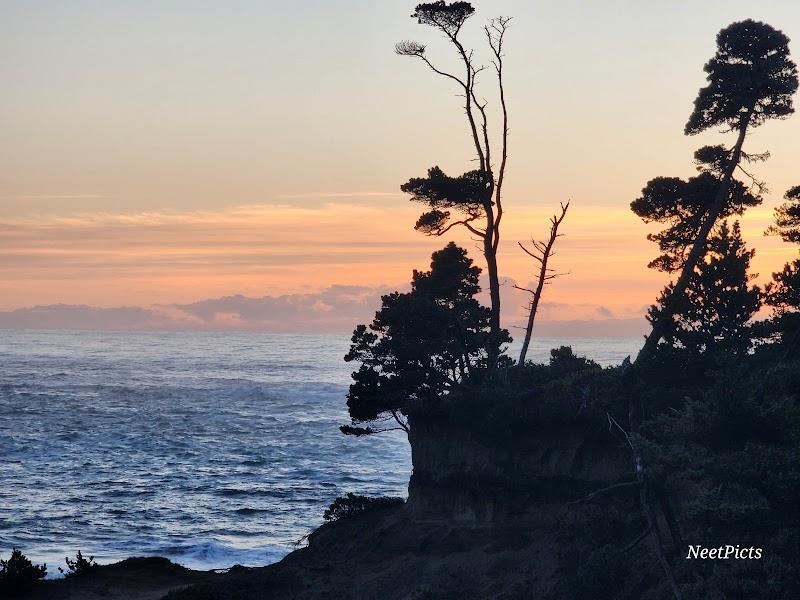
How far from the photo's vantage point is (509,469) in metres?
34.2

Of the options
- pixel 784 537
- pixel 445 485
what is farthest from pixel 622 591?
pixel 445 485

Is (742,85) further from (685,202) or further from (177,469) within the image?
(177,469)

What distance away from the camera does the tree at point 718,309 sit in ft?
112

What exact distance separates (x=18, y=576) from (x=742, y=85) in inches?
1289

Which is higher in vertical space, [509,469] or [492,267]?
[492,267]

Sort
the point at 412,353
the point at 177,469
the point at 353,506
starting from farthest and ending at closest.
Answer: the point at 177,469
the point at 353,506
the point at 412,353

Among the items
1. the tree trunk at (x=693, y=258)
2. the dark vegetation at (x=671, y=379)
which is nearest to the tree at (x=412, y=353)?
the dark vegetation at (x=671, y=379)

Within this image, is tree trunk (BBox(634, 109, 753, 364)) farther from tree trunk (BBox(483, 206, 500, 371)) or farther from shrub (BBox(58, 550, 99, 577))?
shrub (BBox(58, 550, 99, 577))

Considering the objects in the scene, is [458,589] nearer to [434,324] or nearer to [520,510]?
[520,510]

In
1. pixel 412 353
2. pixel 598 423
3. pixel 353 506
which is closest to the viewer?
pixel 598 423

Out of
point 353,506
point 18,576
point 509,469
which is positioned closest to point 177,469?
point 353,506

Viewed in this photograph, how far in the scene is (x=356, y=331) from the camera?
3884 centimetres

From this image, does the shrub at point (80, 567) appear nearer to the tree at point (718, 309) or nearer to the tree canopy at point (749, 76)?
the tree at point (718, 309)

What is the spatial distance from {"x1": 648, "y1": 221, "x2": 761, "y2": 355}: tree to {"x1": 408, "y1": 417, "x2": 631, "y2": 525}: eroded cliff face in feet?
16.5
